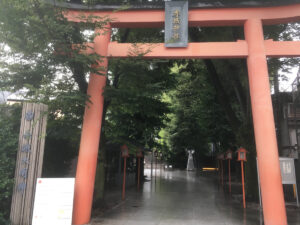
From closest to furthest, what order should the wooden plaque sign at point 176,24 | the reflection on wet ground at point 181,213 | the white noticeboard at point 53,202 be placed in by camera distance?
the white noticeboard at point 53,202, the reflection on wet ground at point 181,213, the wooden plaque sign at point 176,24

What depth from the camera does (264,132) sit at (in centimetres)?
660

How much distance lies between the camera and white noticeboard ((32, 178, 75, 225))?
5.51 metres

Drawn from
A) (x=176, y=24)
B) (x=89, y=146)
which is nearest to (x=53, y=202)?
(x=89, y=146)

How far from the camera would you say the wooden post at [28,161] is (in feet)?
19.0

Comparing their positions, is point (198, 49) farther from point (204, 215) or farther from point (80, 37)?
point (204, 215)

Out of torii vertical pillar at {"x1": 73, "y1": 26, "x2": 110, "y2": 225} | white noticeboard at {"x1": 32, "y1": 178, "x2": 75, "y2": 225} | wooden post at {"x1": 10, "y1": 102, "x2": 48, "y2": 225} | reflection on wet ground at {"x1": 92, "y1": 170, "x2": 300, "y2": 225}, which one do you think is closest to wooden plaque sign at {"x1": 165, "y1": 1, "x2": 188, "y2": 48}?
torii vertical pillar at {"x1": 73, "y1": 26, "x2": 110, "y2": 225}

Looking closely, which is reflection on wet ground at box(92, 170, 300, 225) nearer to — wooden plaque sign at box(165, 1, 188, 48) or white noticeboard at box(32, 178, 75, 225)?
white noticeboard at box(32, 178, 75, 225)

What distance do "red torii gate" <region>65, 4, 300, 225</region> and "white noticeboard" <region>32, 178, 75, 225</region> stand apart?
61 centimetres

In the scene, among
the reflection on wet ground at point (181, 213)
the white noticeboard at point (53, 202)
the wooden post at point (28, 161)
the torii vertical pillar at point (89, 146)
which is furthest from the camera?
the reflection on wet ground at point (181, 213)

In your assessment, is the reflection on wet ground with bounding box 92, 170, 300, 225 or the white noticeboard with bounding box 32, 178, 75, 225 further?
the reflection on wet ground with bounding box 92, 170, 300, 225

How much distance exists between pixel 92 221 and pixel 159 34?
27.1ft

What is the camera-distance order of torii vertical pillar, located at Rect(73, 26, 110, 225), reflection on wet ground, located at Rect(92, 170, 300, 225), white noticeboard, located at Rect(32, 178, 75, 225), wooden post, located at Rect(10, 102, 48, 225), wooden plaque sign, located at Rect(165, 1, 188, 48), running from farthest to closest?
wooden plaque sign, located at Rect(165, 1, 188, 48), reflection on wet ground, located at Rect(92, 170, 300, 225), torii vertical pillar, located at Rect(73, 26, 110, 225), wooden post, located at Rect(10, 102, 48, 225), white noticeboard, located at Rect(32, 178, 75, 225)

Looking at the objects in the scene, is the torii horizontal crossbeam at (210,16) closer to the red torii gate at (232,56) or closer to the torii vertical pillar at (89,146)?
the red torii gate at (232,56)

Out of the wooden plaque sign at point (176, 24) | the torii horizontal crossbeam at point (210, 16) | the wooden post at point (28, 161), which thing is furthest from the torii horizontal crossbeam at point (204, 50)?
the wooden post at point (28, 161)
